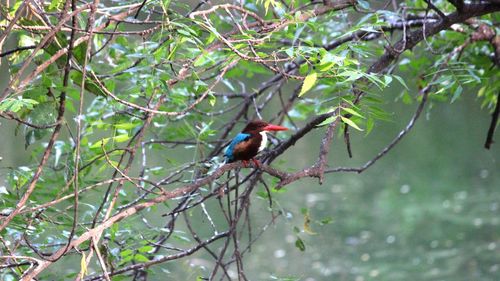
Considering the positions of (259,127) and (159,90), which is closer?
(159,90)

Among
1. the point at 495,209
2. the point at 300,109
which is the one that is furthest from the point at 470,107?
the point at 300,109

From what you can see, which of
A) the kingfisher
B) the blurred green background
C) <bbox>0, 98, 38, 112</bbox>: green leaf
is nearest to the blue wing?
the kingfisher

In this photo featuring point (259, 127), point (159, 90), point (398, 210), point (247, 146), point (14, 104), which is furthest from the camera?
point (398, 210)

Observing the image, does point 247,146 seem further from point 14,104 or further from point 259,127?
point 14,104

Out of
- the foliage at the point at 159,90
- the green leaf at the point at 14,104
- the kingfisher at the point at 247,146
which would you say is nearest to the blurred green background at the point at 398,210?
the foliage at the point at 159,90

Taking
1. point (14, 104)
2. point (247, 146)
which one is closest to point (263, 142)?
point (247, 146)

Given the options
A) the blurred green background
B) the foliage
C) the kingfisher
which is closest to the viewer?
the foliage

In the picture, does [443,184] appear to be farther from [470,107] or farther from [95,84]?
[95,84]

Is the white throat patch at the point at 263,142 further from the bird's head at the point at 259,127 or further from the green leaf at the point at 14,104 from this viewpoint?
the green leaf at the point at 14,104

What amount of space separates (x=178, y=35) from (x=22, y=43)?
75cm

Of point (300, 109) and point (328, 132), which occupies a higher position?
point (328, 132)

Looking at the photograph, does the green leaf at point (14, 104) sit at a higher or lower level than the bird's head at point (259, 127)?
higher

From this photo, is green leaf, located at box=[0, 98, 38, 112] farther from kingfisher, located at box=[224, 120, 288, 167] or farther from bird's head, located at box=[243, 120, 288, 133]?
bird's head, located at box=[243, 120, 288, 133]

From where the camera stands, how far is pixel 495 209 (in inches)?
375
